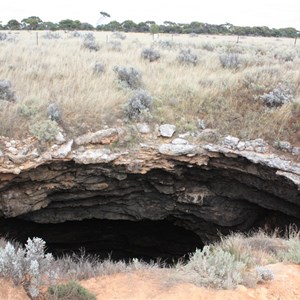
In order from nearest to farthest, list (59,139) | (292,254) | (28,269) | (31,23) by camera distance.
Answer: (28,269) < (292,254) < (59,139) < (31,23)

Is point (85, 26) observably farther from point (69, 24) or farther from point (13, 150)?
point (13, 150)

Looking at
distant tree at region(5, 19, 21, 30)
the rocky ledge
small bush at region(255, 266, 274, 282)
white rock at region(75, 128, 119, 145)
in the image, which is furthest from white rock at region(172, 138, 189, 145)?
distant tree at region(5, 19, 21, 30)

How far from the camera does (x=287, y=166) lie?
8.52 meters

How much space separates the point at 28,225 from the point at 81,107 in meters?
4.32

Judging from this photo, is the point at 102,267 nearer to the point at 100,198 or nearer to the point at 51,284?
the point at 51,284

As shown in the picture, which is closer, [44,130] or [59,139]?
[44,130]

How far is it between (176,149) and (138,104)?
1.46 meters

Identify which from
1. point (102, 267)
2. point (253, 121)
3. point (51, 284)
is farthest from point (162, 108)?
point (51, 284)

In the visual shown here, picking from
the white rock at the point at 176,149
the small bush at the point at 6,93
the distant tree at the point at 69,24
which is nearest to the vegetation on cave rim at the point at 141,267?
the white rock at the point at 176,149

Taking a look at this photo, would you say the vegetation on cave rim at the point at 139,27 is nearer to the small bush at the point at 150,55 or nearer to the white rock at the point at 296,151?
the small bush at the point at 150,55

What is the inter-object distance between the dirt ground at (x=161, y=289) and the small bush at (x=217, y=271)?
0.37 feet

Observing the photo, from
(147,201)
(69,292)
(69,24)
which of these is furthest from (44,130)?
(69,24)

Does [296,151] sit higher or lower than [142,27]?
lower

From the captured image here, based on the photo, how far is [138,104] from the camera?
9.20m
